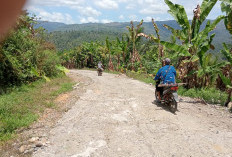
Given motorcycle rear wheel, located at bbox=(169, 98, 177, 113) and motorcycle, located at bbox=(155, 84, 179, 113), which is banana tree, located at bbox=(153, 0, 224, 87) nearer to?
motorcycle, located at bbox=(155, 84, 179, 113)

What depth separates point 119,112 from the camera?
6355 mm

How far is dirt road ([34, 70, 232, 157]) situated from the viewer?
159 inches

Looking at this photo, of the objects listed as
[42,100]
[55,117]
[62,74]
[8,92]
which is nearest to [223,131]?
[55,117]

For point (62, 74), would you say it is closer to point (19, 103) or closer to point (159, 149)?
point (19, 103)

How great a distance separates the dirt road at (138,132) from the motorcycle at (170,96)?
0.26 m

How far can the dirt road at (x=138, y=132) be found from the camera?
4.04 metres

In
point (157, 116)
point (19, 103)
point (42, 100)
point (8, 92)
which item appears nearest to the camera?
point (157, 116)

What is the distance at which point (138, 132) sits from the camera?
4906 millimetres

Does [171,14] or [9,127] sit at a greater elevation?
[171,14]

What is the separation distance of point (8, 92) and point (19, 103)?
212 centimetres

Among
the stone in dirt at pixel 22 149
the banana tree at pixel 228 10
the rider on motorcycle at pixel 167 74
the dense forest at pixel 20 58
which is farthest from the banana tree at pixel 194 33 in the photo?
the stone in dirt at pixel 22 149

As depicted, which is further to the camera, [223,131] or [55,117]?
[55,117]

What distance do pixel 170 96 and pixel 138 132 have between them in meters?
2.33

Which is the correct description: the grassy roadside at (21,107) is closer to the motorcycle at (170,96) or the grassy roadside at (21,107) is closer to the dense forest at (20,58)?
the dense forest at (20,58)
